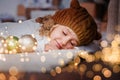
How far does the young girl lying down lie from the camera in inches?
39.9

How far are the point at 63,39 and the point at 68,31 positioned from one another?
3 centimetres

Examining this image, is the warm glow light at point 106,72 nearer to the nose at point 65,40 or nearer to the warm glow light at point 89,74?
the warm glow light at point 89,74

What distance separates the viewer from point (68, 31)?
1.02 meters

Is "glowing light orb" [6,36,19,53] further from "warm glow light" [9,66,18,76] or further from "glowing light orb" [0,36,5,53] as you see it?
"warm glow light" [9,66,18,76]

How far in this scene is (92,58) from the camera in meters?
0.96

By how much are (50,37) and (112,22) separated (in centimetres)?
25

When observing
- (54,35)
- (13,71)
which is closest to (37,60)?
(13,71)

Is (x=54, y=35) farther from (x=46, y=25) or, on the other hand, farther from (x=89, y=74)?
(x=89, y=74)

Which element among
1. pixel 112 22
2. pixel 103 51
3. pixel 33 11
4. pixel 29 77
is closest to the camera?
pixel 29 77

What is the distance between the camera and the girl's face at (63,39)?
102 cm

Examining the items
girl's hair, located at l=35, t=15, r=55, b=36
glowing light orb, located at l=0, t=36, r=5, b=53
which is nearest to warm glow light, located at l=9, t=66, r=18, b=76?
glowing light orb, located at l=0, t=36, r=5, b=53

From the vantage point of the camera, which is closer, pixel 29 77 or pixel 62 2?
pixel 29 77

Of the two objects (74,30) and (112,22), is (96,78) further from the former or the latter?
(112,22)

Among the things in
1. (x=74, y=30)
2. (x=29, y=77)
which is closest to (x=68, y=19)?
(x=74, y=30)
